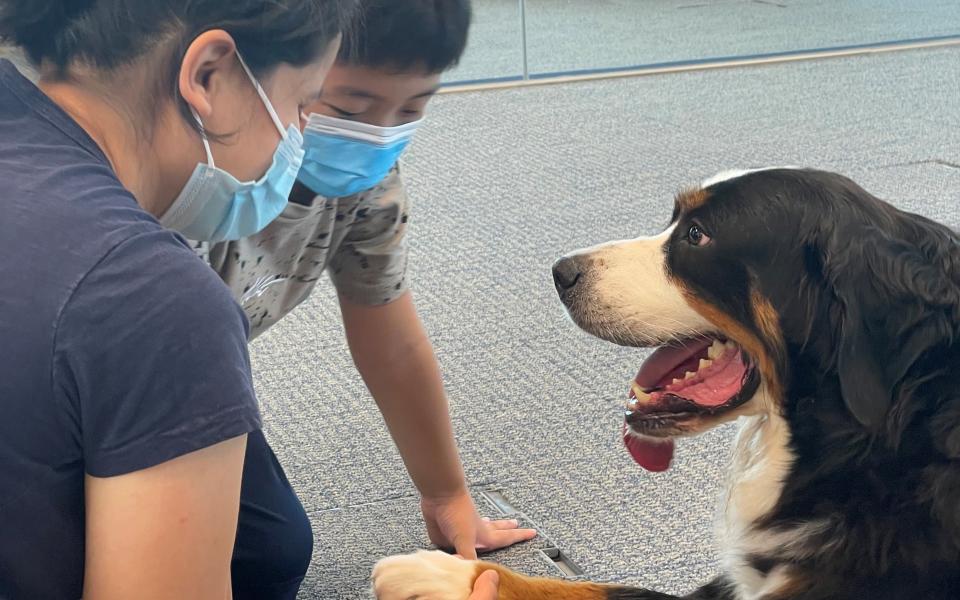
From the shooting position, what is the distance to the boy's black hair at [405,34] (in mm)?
1288

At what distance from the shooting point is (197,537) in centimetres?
83

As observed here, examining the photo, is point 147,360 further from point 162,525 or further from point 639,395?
point 639,395

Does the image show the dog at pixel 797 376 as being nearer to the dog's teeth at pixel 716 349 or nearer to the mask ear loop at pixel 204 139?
the dog's teeth at pixel 716 349

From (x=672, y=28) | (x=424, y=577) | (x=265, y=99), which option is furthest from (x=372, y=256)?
(x=672, y=28)

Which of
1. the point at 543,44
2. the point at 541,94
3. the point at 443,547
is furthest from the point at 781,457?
the point at 543,44

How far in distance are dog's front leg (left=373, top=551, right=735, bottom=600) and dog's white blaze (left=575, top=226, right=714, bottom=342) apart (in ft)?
1.03

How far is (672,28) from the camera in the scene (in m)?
5.46

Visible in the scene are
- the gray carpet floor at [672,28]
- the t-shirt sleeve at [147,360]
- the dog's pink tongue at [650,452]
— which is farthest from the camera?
the gray carpet floor at [672,28]

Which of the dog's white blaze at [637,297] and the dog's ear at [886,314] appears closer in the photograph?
the dog's ear at [886,314]

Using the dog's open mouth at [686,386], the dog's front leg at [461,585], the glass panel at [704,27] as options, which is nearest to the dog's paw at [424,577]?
the dog's front leg at [461,585]

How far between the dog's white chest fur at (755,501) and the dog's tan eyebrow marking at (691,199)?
27cm

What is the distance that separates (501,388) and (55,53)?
49.8 inches

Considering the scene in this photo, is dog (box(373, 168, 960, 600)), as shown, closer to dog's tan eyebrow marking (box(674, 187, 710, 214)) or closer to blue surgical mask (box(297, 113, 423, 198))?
dog's tan eyebrow marking (box(674, 187, 710, 214))

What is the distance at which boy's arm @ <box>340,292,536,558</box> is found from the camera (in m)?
1.57
